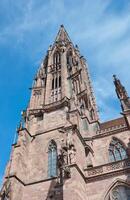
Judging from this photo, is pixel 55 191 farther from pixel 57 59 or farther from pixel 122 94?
pixel 57 59

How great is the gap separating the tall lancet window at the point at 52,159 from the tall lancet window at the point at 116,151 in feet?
11.5

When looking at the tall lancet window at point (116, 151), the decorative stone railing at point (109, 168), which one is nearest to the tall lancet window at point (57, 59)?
the tall lancet window at point (116, 151)

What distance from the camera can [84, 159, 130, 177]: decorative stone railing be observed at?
11812 mm

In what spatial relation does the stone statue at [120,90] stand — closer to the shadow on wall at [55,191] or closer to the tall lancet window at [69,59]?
the shadow on wall at [55,191]

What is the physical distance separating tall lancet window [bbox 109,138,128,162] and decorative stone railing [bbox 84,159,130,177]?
2.25 metres

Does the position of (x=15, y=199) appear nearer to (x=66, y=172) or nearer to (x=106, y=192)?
(x=66, y=172)

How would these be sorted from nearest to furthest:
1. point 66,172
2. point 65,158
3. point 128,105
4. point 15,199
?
point 66,172, point 65,158, point 15,199, point 128,105

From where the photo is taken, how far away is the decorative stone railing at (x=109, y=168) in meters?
11.8

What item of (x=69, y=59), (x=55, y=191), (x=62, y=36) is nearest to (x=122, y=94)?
(x=55, y=191)

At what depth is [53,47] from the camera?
2994 centimetres

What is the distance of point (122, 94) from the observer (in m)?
15.9

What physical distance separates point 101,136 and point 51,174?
4278 mm

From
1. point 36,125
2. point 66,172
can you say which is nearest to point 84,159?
point 66,172

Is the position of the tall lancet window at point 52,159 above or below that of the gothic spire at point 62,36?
below
